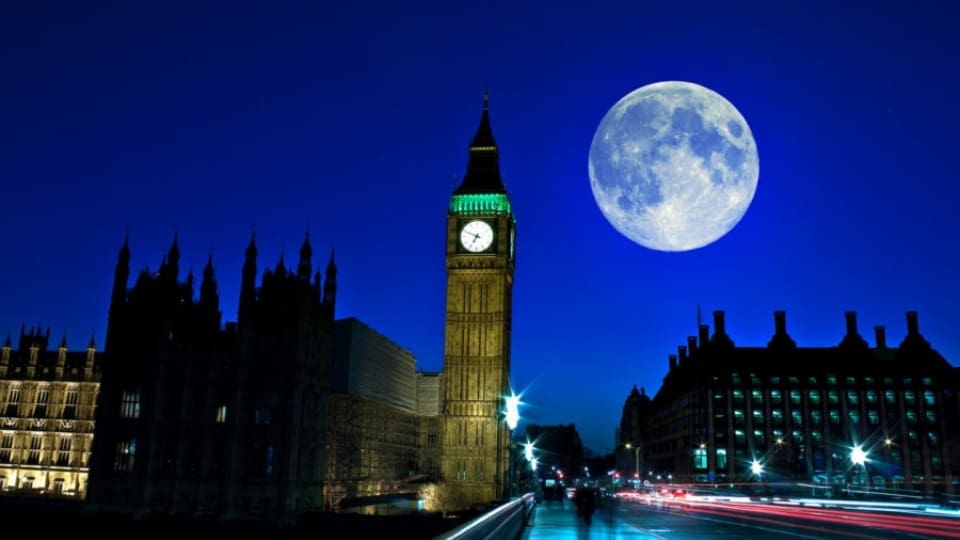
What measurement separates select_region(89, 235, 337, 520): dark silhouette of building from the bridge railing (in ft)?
120

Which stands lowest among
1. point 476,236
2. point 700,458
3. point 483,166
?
point 700,458

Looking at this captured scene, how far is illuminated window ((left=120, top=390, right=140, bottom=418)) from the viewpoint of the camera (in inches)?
2635

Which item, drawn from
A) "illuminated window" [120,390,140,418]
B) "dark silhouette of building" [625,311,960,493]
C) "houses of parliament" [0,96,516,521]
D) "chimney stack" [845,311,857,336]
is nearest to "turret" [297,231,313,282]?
"houses of parliament" [0,96,516,521]

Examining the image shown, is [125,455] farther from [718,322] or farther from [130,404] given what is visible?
[718,322]

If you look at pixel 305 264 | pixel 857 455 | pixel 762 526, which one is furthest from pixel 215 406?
pixel 857 455

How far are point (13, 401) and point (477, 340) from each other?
57546 mm

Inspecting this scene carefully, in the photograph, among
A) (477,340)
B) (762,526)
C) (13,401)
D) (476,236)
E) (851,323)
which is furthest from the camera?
(851,323)

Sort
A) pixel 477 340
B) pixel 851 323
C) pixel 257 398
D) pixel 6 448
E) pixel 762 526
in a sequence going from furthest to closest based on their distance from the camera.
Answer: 1. pixel 851 323
2. pixel 477 340
3. pixel 6 448
4. pixel 257 398
5. pixel 762 526

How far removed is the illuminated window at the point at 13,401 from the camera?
96.0m

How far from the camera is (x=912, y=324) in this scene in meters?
119

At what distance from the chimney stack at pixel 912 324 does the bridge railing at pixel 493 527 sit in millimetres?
106371

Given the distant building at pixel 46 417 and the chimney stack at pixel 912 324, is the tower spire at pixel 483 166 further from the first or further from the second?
the chimney stack at pixel 912 324

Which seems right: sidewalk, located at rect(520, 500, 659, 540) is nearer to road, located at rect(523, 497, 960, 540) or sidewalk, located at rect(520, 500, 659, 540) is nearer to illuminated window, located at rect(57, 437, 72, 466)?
road, located at rect(523, 497, 960, 540)

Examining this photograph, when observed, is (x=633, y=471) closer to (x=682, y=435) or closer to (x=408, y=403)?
(x=682, y=435)
